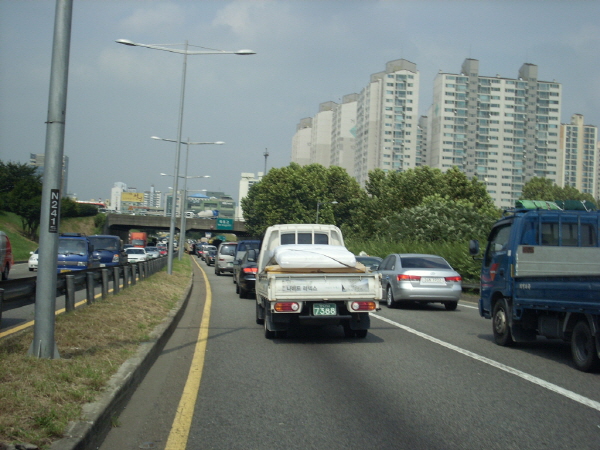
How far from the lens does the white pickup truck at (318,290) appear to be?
10.4 m

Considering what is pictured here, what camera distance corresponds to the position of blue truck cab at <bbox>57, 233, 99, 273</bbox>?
24.5 meters

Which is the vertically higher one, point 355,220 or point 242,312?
point 355,220

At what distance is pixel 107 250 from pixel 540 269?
79.0 feet

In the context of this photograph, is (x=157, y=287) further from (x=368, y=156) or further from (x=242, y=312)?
(x=368, y=156)

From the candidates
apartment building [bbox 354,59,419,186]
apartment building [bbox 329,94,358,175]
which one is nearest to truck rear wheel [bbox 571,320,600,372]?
apartment building [bbox 354,59,419,186]

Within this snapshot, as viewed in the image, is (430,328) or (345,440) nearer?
(345,440)

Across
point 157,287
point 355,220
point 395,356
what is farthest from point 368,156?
point 395,356

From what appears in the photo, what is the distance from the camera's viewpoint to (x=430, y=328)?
1310cm

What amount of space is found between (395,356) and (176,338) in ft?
12.6

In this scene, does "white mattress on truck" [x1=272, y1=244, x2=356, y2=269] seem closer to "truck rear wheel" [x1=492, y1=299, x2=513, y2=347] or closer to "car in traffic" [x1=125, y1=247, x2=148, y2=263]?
"truck rear wheel" [x1=492, y1=299, x2=513, y2=347]

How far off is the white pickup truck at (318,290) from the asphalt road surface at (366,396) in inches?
15.9

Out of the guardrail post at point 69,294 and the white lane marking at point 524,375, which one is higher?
the guardrail post at point 69,294

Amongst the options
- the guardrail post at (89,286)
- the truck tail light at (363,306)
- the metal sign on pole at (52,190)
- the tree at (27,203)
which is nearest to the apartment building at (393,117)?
the tree at (27,203)

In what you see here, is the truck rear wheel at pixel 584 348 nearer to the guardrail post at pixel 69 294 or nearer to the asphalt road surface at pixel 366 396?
the asphalt road surface at pixel 366 396
